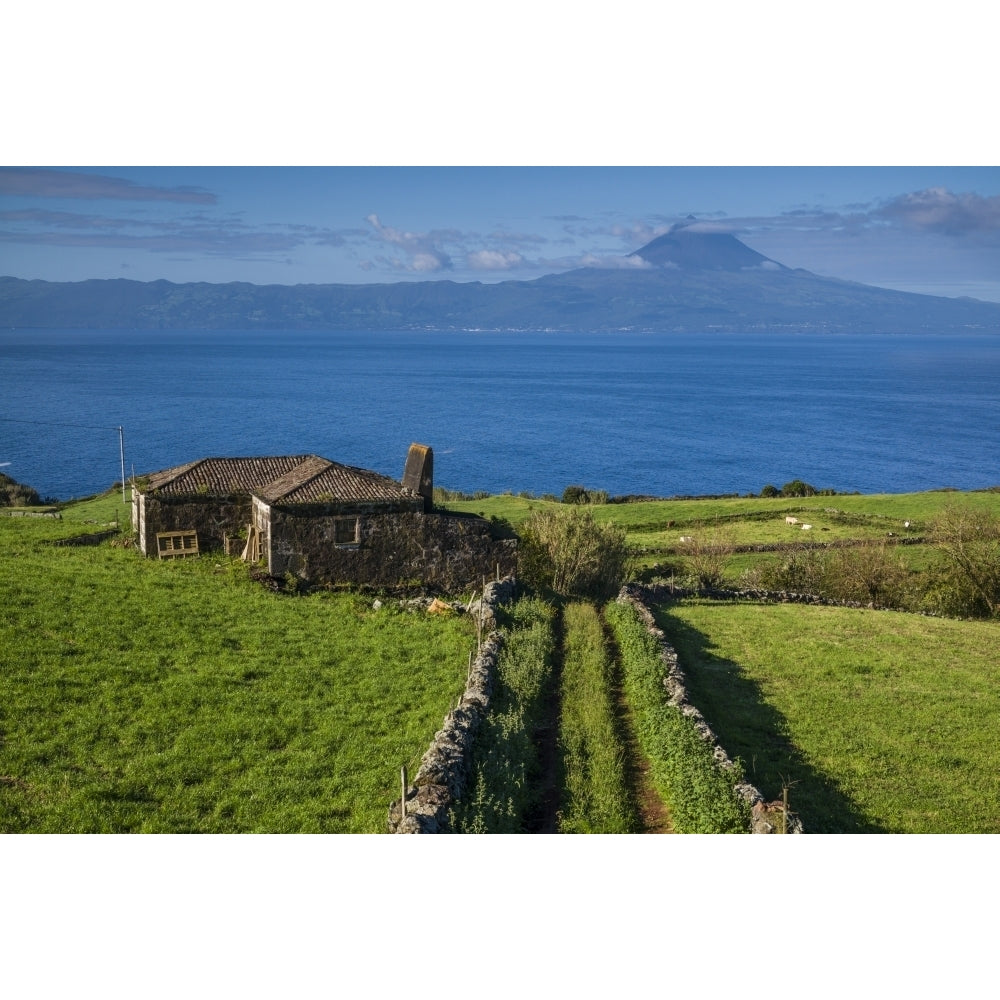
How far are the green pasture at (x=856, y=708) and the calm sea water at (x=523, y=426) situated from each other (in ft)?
175

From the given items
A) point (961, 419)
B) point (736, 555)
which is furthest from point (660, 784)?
point (961, 419)

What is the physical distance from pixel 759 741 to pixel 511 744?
4404mm

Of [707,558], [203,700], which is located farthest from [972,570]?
[203,700]

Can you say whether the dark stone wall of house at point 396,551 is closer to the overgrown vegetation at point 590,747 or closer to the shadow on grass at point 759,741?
the overgrown vegetation at point 590,747

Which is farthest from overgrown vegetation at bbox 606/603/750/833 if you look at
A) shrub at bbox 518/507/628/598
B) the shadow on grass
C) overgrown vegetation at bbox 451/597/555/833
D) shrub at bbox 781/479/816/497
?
shrub at bbox 781/479/816/497

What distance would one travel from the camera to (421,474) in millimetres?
25953

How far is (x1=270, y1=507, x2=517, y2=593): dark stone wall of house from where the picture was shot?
2466cm

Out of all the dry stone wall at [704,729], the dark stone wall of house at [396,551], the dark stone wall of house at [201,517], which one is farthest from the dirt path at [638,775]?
the dark stone wall of house at [201,517]

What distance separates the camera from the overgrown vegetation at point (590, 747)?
11758mm

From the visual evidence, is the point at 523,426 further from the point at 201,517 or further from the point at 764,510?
the point at 201,517

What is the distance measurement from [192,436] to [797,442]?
6856 cm

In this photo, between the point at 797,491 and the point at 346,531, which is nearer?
the point at 346,531

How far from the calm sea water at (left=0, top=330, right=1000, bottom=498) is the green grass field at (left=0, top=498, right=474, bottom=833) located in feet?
182

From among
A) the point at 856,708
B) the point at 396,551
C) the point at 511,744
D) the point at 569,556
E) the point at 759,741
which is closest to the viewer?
the point at 511,744
